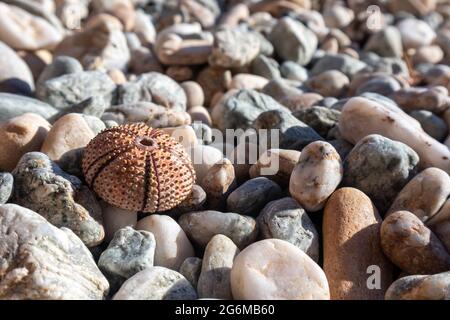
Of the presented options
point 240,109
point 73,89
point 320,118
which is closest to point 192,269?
point 320,118

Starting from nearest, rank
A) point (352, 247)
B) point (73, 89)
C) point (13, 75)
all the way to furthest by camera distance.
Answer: point (352, 247) < point (73, 89) < point (13, 75)

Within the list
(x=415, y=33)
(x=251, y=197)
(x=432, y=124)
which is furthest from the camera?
(x=415, y=33)

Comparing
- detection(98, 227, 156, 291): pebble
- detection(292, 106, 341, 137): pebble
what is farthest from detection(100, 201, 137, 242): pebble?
detection(292, 106, 341, 137): pebble

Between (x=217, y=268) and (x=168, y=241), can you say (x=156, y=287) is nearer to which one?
(x=217, y=268)

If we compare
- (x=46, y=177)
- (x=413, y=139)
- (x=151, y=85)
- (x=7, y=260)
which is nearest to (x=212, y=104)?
(x=151, y=85)

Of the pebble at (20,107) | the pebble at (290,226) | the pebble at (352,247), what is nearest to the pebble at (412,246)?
the pebble at (352,247)

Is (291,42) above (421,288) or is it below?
below

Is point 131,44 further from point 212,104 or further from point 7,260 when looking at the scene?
point 7,260

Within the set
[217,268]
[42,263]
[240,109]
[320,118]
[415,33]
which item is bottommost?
[415,33]

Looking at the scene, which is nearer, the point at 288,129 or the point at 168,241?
the point at 168,241
